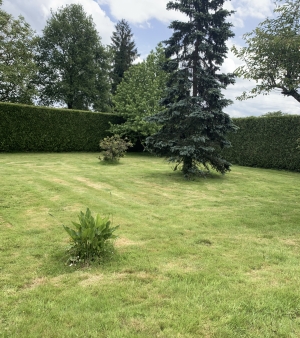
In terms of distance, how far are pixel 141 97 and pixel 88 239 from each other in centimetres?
1541

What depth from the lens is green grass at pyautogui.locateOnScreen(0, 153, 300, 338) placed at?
1861mm

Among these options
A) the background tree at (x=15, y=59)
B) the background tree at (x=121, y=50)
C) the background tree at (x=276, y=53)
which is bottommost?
the background tree at (x=276, y=53)

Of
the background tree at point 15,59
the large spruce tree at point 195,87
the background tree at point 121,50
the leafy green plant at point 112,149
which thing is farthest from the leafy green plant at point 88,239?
the background tree at point 121,50

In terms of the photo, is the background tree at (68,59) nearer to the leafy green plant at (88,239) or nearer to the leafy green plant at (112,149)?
the leafy green plant at (112,149)

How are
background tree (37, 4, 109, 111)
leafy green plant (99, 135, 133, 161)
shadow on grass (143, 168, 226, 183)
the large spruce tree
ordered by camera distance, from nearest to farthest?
1. shadow on grass (143, 168, 226, 183)
2. the large spruce tree
3. leafy green plant (99, 135, 133, 161)
4. background tree (37, 4, 109, 111)

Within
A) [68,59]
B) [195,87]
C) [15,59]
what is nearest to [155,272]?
[195,87]

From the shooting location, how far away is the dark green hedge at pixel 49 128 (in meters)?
13.8

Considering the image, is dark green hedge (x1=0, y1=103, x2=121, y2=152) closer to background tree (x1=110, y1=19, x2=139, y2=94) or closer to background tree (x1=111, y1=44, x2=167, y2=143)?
background tree (x1=111, y1=44, x2=167, y2=143)

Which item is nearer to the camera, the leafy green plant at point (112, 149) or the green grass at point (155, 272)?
the green grass at point (155, 272)

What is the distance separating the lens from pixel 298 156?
11.8 metres

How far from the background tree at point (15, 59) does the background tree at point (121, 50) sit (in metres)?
10.2

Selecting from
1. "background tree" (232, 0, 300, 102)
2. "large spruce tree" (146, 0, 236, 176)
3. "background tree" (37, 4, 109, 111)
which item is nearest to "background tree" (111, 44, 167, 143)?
"large spruce tree" (146, 0, 236, 176)

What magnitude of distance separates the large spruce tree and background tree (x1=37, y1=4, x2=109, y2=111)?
1696 cm

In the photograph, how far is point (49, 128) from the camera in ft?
49.9
